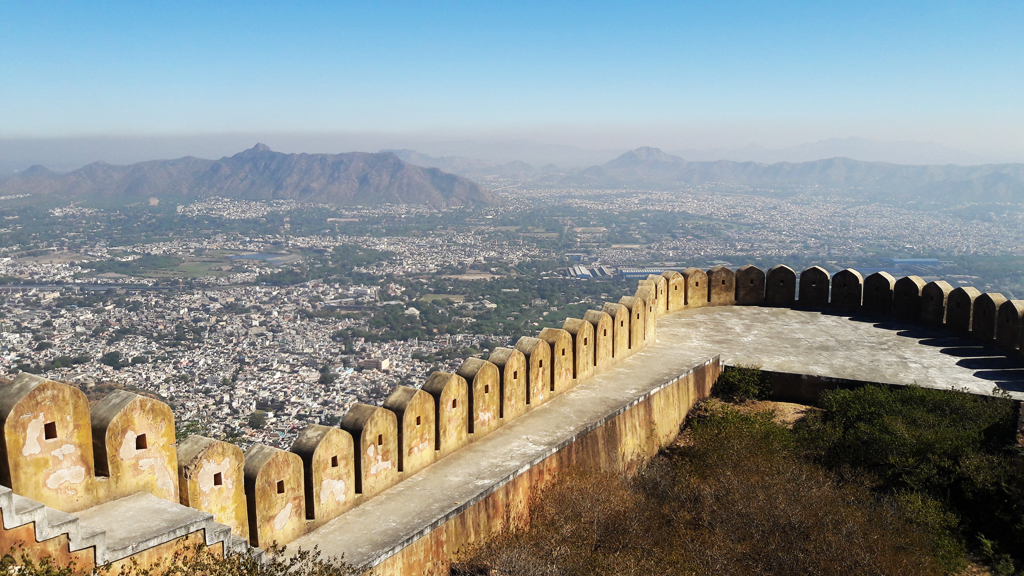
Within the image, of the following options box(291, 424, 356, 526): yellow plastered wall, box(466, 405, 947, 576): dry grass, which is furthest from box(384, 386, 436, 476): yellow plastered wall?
box(466, 405, 947, 576): dry grass

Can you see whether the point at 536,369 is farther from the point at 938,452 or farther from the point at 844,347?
the point at 844,347

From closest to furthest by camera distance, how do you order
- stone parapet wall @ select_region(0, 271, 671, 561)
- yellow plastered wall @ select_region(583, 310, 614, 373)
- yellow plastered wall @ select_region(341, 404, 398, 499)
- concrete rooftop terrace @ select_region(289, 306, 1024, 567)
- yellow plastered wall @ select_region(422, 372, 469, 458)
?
stone parapet wall @ select_region(0, 271, 671, 561) < concrete rooftop terrace @ select_region(289, 306, 1024, 567) < yellow plastered wall @ select_region(341, 404, 398, 499) < yellow plastered wall @ select_region(422, 372, 469, 458) < yellow plastered wall @ select_region(583, 310, 614, 373)

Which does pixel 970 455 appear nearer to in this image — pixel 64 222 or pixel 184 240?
pixel 184 240

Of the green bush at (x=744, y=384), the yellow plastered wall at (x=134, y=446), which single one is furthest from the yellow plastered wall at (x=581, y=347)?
the yellow plastered wall at (x=134, y=446)

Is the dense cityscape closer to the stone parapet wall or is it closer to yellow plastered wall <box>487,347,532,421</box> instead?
yellow plastered wall <box>487,347,532,421</box>

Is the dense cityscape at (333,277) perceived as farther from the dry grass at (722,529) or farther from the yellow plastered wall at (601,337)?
the dry grass at (722,529)

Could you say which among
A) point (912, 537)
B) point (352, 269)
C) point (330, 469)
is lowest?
point (352, 269)

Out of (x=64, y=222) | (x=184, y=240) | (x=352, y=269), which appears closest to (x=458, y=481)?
(x=352, y=269)


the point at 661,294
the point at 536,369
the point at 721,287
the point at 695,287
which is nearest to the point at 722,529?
the point at 536,369
